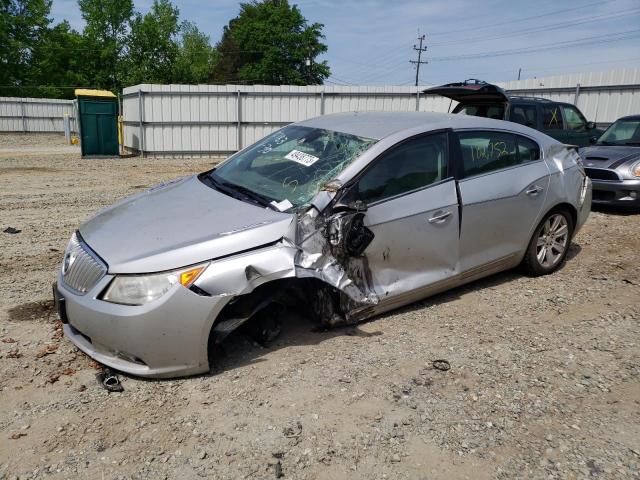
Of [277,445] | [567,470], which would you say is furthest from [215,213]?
[567,470]

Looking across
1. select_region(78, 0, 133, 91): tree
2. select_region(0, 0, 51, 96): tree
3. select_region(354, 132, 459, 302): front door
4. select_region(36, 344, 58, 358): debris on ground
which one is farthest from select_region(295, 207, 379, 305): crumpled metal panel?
select_region(78, 0, 133, 91): tree

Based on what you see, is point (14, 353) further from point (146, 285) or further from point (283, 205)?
point (283, 205)

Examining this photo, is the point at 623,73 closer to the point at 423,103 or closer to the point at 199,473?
the point at 423,103

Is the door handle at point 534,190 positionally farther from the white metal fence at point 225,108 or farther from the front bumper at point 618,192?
the white metal fence at point 225,108

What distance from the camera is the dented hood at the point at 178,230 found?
3.05 meters

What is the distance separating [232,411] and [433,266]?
78.4 inches

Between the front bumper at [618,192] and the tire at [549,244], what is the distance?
3.45 meters

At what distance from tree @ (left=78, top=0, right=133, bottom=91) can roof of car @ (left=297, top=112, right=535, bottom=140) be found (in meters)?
45.1

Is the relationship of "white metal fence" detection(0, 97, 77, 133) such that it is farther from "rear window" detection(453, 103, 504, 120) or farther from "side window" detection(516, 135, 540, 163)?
"side window" detection(516, 135, 540, 163)

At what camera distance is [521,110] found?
31.1 ft

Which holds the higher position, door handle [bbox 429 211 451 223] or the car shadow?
door handle [bbox 429 211 451 223]

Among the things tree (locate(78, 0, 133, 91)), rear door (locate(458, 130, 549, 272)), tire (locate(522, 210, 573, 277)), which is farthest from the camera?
tree (locate(78, 0, 133, 91))

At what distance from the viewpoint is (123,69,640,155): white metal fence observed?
15758 mm

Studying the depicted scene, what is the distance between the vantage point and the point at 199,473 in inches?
96.3
